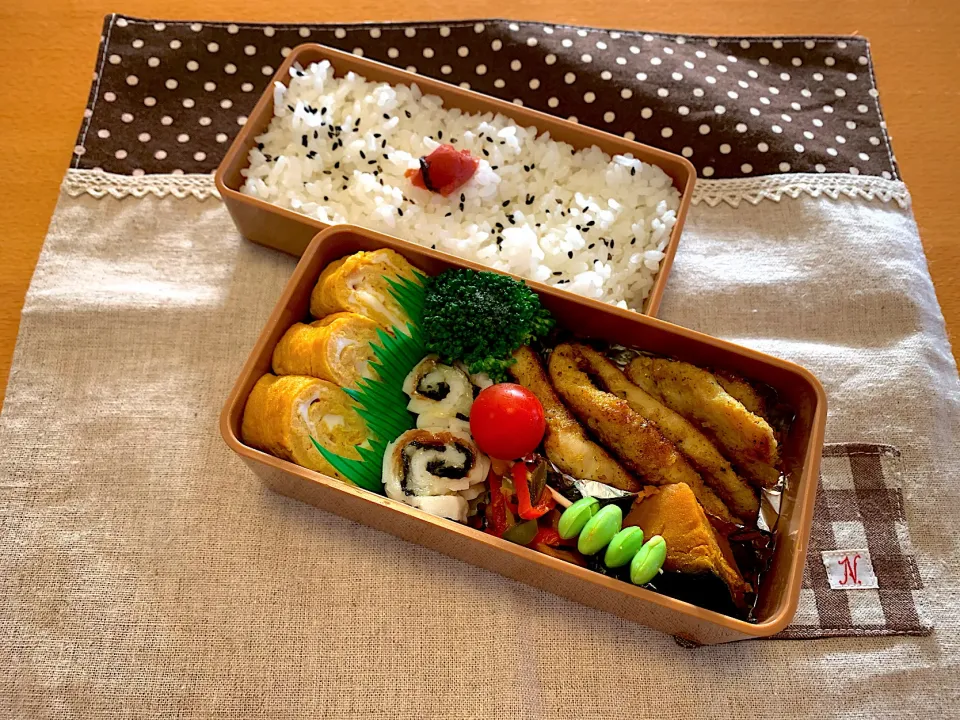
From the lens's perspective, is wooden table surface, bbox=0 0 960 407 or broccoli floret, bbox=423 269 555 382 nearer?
broccoli floret, bbox=423 269 555 382

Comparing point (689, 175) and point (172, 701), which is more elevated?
point (689, 175)

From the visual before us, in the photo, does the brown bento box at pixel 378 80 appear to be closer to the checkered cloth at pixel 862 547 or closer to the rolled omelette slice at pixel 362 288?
the rolled omelette slice at pixel 362 288

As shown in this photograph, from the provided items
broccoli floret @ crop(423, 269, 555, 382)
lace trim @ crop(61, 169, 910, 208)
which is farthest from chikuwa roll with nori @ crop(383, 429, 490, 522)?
lace trim @ crop(61, 169, 910, 208)

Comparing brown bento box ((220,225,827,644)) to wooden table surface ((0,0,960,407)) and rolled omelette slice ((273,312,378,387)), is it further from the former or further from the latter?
wooden table surface ((0,0,960,407))

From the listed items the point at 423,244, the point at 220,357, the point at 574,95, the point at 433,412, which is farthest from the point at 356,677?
the point at 574,95

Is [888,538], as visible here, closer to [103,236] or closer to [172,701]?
[172,701]

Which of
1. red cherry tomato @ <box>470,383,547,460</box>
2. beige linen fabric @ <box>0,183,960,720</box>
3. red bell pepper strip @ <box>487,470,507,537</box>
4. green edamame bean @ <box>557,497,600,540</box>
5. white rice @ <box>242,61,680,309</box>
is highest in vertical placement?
white rice @ <box>242,61,680,309</box>

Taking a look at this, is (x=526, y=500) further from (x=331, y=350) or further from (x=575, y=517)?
(x=331, y=350)
